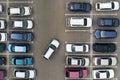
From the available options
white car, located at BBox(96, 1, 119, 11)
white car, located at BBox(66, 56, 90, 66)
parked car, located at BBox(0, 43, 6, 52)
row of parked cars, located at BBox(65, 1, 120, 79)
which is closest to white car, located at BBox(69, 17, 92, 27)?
row of parked cars, located at BBox(65, 1, 120, 79)

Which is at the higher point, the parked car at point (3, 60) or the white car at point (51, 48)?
the white car at point (51, 48)

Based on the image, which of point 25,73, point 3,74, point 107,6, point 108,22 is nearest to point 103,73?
point 108,22

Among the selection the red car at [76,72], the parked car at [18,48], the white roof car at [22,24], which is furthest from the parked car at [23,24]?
the red car at [76,72]

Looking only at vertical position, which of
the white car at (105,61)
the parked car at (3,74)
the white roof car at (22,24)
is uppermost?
the white roof car at (22,24)

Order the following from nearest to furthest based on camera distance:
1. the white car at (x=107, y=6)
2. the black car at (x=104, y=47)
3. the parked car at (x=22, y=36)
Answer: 1. the white car at (x=107, y=6)
2. the black car at (x=104, y=47)
3. the parked car at (x=22, y=36)

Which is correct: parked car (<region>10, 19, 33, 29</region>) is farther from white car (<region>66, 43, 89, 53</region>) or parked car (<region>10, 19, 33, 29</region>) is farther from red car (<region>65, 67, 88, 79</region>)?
red car (<region>65, 67, 88, 79</region>)

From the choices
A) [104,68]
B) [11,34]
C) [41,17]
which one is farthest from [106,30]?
[11,34]

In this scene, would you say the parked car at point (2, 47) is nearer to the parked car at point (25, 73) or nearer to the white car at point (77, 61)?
the parked car at point (25, 73)

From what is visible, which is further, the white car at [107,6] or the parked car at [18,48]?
the parked car at [18,48]

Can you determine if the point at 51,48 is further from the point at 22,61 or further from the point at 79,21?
the point at 79,21
